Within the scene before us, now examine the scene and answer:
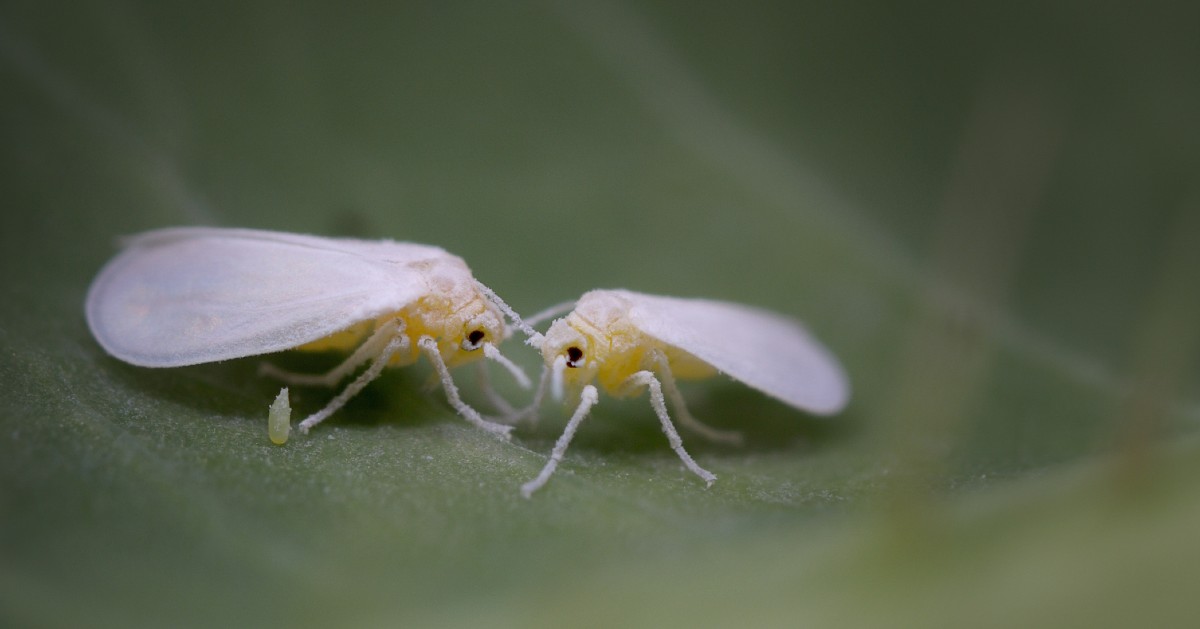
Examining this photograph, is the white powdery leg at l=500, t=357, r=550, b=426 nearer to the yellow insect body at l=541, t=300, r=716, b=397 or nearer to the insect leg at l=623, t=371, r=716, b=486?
the yellow insect body at l=541, t=300, r=716, b=397

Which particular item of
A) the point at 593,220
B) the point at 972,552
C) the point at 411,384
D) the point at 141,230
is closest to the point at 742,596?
the point at 972,552

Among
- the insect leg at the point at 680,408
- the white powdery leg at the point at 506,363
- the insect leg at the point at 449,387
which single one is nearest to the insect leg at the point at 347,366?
the insect leg at the point at 449,387

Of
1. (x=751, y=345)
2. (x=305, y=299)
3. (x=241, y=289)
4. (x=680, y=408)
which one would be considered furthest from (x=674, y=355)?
(x=241, y=289)

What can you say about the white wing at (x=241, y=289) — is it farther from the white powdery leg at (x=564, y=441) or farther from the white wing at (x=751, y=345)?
the white wing at (x=751, y=345)

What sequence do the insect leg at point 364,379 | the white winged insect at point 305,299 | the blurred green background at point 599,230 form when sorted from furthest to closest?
the white winged insect at point 305,299 → the insect leg at point 364,379 → the blurred green background at point 599,230

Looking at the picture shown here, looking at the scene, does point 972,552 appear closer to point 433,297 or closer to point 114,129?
point 433,297

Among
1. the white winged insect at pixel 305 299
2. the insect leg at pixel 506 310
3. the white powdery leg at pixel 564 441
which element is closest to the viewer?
the white powdery leg at pixel 564 441

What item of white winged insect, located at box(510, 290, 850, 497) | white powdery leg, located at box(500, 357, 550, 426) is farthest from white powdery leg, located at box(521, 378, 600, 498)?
white powdery leg, located at box(500, 357, 550, 426)
